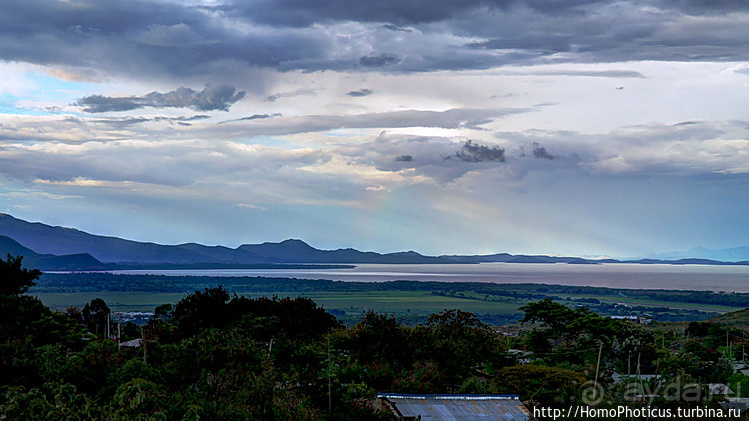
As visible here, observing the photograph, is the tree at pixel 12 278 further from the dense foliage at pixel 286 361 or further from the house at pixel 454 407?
the house at pixel 454 407

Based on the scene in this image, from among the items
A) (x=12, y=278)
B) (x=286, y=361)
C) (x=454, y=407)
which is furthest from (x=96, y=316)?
(x=454, y=407)

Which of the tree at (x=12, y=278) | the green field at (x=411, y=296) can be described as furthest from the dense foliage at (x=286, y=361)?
the green field at (x=411, y=296)

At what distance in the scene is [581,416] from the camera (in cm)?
1341

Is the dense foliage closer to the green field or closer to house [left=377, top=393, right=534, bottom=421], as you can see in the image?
house [left=377, top=393, right=534, bottom=421]

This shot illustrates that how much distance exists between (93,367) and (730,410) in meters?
13.3

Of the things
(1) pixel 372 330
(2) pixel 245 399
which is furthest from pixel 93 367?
(1) pixel 372 330

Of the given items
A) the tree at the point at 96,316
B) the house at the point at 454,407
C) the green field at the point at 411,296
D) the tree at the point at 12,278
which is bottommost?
the green field at the point at 411,296

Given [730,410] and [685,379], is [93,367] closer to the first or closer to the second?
[730,410]

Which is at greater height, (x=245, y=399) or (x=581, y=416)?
(x=245, y=399)

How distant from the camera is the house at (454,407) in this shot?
42.6 feet

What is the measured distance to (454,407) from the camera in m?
13.7

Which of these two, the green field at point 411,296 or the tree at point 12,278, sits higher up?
the tree at point 12,278

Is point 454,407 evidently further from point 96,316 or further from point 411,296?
point 411,296

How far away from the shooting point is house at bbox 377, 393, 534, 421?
1299 centimetres
